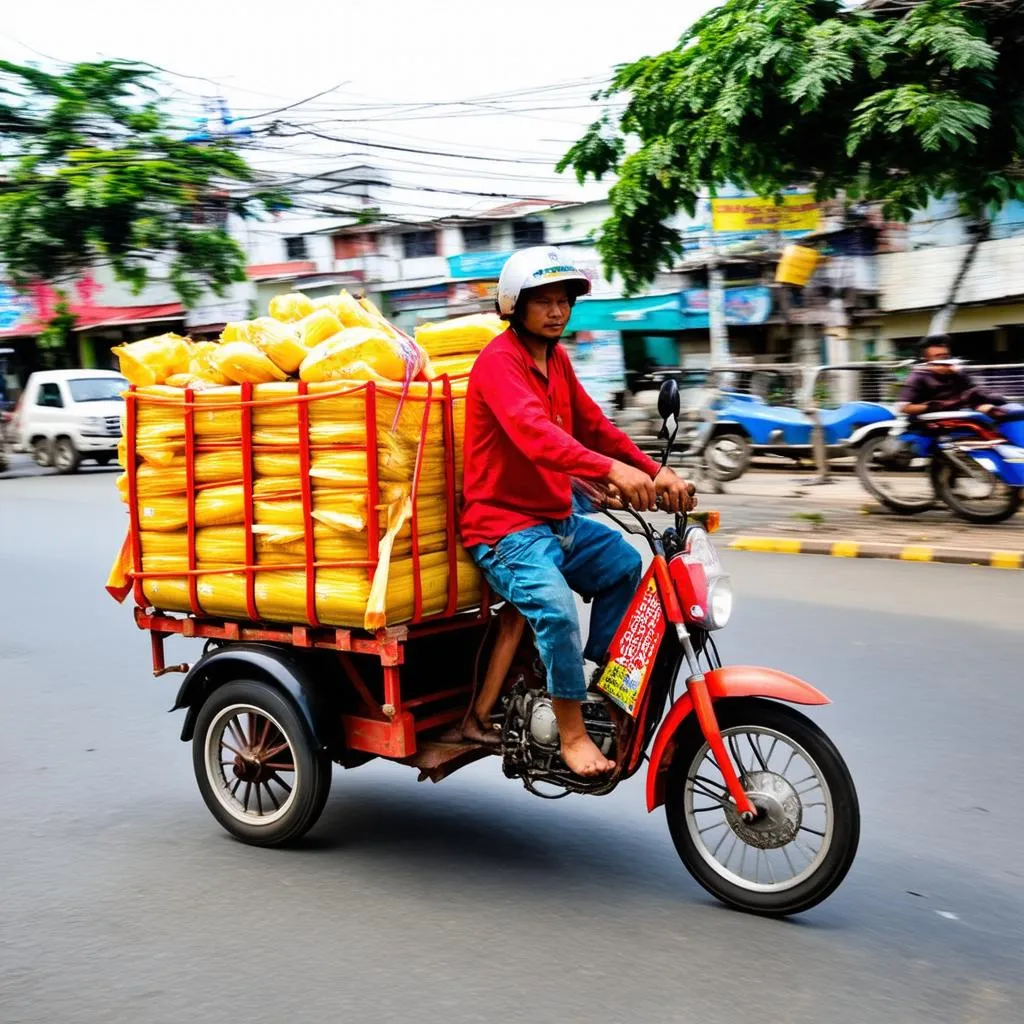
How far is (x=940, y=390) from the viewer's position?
1025 centimetres

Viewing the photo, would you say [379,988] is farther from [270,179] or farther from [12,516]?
[270,179]

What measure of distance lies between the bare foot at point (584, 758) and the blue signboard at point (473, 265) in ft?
92.2

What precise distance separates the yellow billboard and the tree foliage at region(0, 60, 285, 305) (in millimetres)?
8246

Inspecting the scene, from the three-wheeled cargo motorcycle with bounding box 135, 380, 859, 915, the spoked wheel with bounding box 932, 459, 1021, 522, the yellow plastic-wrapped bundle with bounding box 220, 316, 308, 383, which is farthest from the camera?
the spoked wheel with bounding box 932, 459, 1021, 522

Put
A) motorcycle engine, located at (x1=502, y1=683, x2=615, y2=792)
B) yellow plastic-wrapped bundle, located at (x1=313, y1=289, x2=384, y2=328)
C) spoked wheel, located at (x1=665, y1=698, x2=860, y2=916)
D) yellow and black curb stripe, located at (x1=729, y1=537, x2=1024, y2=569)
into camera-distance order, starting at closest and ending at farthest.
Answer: spoked wheel, located at (x1=665, y1=698, x2=860, y2=916) < motorcycle engine, located at (x1=502, y1=683, x2=615, y2=792) < yellow plastic-wrapped bundle, located at (x1=313, y1=289, x2=384, y2=328) < yellow and black curb stripe, located at (x1=729, y1=537, x2=1024, y2=569)

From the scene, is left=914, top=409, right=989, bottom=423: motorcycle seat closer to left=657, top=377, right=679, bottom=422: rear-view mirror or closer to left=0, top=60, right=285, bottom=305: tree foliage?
left=657, top=377, right=679, bottom=422: rear-view mirror

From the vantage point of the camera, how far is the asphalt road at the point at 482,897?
2.80 metres

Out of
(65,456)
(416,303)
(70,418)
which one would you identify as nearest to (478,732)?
(70,418)

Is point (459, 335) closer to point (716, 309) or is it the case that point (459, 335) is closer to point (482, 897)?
point (482, 897)

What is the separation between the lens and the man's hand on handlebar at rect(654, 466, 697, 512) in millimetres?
3125

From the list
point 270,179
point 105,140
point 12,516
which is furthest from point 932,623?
point 105,140

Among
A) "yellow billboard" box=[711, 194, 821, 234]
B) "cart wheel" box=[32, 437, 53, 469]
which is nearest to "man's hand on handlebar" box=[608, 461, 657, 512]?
"yellow billboard" box=[711, 194, 821, 234]

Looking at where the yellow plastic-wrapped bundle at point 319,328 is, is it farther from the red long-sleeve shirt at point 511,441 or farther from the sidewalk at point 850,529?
the sidewalk at point 850,529

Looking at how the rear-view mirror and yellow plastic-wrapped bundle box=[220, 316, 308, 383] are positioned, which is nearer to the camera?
the rear-view mirror
